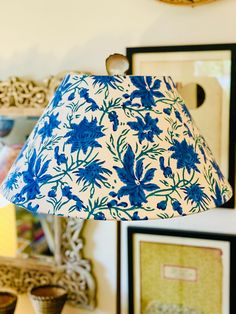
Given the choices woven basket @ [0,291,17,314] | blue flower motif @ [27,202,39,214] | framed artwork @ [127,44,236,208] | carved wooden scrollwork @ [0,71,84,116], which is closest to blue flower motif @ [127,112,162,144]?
blue flower motif @ [27,202,39,214]

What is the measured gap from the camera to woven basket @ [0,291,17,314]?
1.37m

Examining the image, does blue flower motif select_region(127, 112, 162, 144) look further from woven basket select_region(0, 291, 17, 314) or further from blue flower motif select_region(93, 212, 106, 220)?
woven basket select_region(0, 291, 17, 314)

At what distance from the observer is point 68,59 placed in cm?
147

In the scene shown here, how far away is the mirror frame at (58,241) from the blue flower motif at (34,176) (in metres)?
0.63

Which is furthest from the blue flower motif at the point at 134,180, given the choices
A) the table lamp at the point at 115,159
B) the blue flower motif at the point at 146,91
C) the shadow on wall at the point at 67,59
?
the shadow on wall at the point at 67,59

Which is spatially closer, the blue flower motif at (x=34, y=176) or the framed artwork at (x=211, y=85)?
the blue flower motif at (x=34, y=176)

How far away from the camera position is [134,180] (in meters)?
0.80

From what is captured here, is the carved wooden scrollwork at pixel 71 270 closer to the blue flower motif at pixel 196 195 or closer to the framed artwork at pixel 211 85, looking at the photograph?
the framed artwork at pixel 211 85

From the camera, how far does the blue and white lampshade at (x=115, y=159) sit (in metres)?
0.79

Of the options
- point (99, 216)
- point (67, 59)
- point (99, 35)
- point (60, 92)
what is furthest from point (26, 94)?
point (99, 216)

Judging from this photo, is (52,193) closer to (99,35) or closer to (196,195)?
(196,195)

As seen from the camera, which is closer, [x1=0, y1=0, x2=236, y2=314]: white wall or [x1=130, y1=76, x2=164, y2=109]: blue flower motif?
[x1=130, y1=76, x2=164, y2=109]: blue flower motif

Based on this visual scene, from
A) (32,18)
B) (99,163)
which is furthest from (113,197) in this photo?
(32,18)

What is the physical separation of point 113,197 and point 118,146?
90 mm
